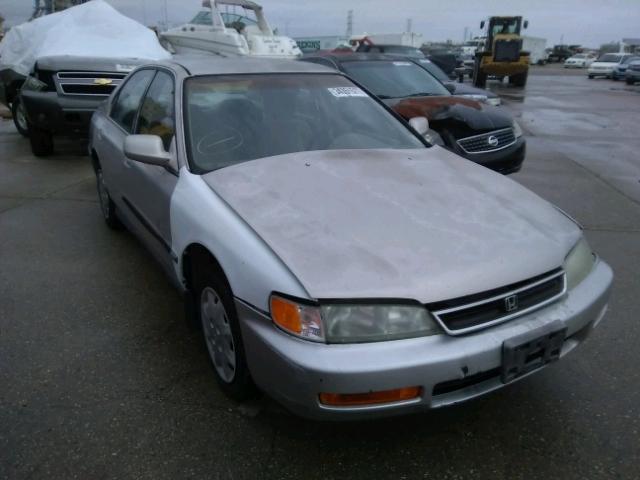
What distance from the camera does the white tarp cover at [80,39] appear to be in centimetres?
808

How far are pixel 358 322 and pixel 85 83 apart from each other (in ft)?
22.5

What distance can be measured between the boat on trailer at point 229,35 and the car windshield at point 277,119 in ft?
28.9

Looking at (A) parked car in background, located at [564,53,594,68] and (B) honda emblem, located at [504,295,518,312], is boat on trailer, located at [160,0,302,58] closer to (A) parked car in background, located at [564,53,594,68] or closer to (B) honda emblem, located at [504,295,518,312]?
(B) honda emblem, located at [504,295,518,312]

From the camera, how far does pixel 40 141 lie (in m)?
7.79

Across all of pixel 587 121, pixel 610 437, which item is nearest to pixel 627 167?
pixel 587 121

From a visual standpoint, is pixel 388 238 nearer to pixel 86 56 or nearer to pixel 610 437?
pixel 610 437

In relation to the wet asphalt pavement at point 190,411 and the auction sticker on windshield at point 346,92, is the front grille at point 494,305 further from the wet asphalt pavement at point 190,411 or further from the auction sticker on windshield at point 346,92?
the auction sticker on windshield at point 346,92

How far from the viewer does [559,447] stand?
86.6 inches

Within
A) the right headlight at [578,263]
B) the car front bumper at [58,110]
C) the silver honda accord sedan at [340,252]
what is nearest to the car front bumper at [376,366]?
the silver honda accord sedan at [340,252]

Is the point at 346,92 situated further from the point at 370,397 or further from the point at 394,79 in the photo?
the point at 394,79

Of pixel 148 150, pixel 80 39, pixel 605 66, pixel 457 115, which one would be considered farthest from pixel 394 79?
pixel 605 66

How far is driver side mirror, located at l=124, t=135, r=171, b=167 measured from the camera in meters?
2.77

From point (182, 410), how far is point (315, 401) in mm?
848

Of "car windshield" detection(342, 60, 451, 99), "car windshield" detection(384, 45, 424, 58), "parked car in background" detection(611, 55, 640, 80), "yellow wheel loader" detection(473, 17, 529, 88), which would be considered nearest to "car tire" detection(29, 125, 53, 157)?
"car windshield" detection(342, 60, 451, 99)
